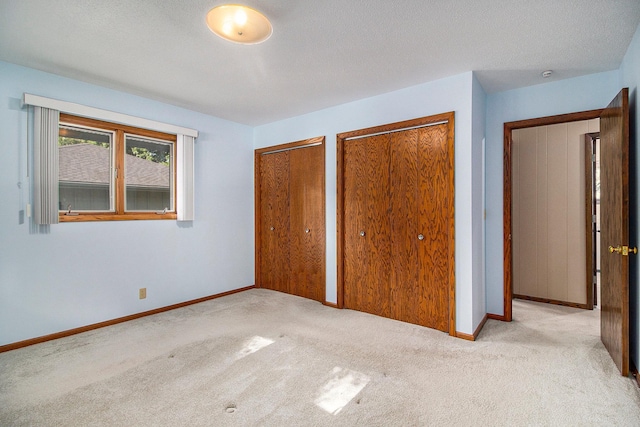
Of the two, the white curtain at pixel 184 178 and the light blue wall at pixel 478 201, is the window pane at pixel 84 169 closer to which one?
the white curtain at pixel 184 178

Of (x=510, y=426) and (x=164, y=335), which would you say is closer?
(x=510, y=426)

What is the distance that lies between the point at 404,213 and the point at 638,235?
5.64 feet

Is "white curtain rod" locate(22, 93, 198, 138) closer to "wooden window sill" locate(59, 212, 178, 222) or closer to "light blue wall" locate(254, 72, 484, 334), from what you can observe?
"wooden window sill" locate(59, 212, 178, 222)

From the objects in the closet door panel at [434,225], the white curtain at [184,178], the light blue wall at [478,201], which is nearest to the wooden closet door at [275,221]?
the white curtain at [184,178]

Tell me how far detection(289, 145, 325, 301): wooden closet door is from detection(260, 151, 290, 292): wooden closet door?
0.12 metres

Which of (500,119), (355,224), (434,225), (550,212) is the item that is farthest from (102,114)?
(550,212)

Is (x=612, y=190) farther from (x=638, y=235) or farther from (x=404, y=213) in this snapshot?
(x=404, y=213)

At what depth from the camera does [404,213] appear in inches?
126

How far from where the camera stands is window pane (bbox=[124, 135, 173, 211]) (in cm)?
345

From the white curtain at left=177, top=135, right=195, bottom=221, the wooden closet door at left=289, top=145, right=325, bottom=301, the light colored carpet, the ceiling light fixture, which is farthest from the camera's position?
the wooden closet door at left=289, top=145, right=325, bottom=301

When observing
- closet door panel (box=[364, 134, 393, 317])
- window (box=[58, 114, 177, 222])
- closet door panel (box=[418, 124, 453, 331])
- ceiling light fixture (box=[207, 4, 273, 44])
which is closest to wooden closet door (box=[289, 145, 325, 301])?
closet door panel (box=[364, 134, 393, 317])

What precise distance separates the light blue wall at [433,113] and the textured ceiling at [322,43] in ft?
0.48

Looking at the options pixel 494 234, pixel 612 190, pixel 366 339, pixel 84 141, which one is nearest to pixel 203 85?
pixel 84 141

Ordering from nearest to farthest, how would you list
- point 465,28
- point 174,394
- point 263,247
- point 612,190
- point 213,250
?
point 174,394 < point 465,28 < point 612,190 < point 213,250 < point 263,247
